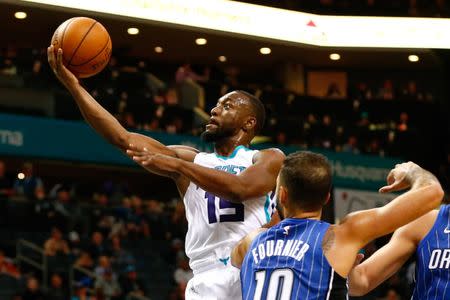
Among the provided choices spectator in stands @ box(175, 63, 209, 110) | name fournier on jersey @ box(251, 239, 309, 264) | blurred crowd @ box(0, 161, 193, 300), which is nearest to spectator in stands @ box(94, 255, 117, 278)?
blurred crowd @ box(0, 161, 193, 300)

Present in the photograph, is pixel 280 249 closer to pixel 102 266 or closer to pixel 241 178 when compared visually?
pixel 241 178

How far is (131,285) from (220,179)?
10.5 m

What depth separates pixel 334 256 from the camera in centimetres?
407

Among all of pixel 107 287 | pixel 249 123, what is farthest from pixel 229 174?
pixel 107 287

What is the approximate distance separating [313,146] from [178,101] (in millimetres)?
3404

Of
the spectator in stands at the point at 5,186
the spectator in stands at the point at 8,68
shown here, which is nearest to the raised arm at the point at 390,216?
the spectator in stands at the point at 5,186

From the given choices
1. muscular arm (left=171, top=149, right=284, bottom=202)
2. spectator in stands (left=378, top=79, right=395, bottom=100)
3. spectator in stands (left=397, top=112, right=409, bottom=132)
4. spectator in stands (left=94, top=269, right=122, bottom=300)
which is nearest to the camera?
muscular arm (left=171, top=149, right=284, bottom=202)

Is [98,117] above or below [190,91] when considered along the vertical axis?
below

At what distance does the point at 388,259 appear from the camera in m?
4.82

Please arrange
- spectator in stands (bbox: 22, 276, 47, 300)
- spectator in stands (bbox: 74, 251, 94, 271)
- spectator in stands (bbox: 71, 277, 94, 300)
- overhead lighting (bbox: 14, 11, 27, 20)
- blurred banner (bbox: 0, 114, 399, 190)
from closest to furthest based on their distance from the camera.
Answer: spectator in stands (bbox: 22, 276, 47, 300) → spectator in stands (bbox: 71, 277, 94, 300) → spectator in stands (bbox: 74, 251, 94, 271) → blurred banner (bbox: 0, 114, 399, 190) → overhead lighting (bbox: 14, 11, 27, 20)

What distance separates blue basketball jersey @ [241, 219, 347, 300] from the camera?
4043mm

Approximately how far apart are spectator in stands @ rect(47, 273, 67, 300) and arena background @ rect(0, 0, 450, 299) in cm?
3

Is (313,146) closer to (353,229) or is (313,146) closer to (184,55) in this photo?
(184,55)

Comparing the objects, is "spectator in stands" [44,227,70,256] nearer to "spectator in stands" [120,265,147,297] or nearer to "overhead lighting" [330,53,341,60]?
"spectator in stands" [120,265,147,297]
